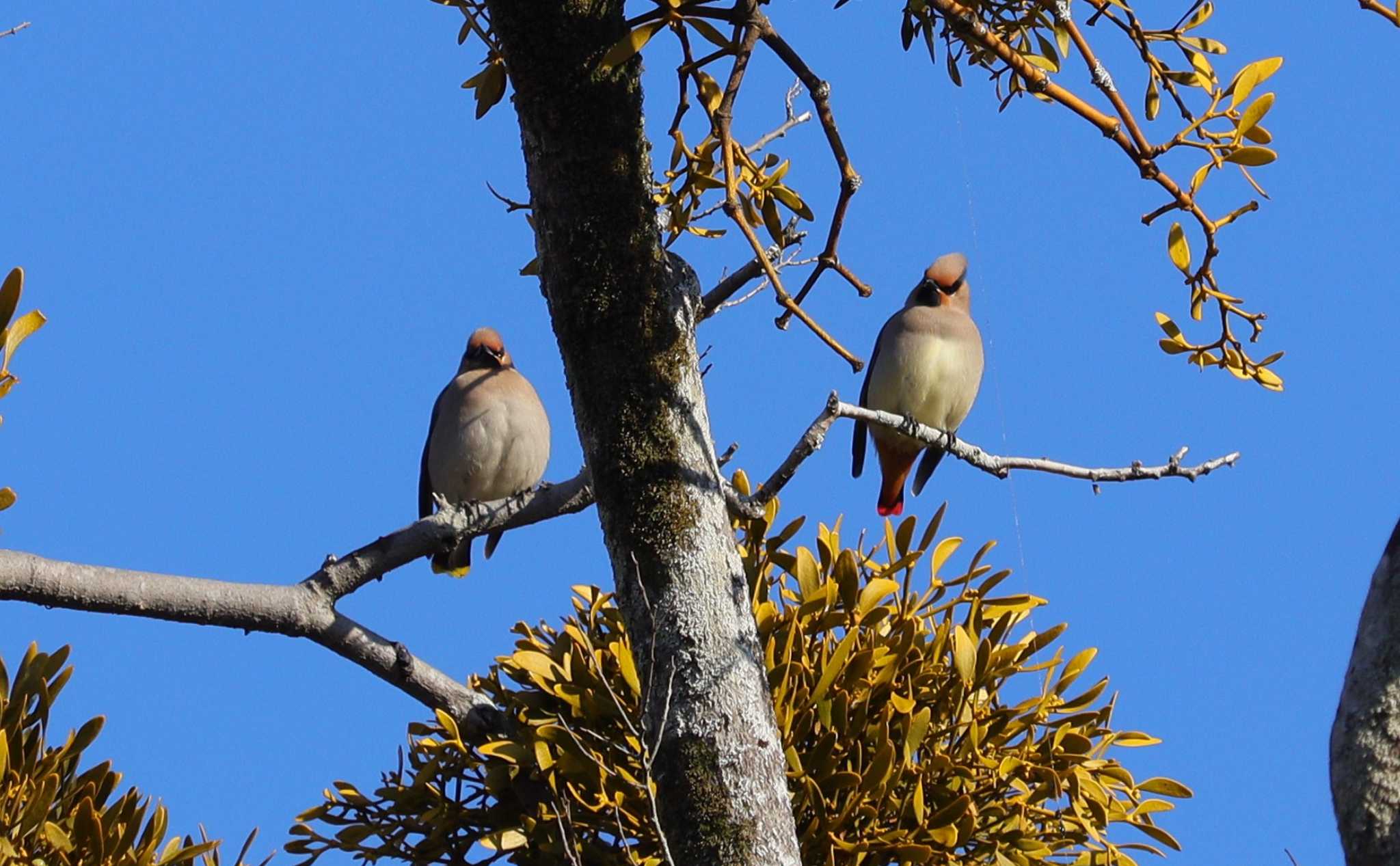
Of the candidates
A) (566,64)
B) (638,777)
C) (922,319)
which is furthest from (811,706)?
(922,319)

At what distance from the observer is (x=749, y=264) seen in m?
2.60

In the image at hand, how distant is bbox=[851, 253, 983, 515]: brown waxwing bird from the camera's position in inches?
245

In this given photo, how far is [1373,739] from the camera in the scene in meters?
1.99

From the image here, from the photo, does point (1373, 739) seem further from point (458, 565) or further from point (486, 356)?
point (486, 356)

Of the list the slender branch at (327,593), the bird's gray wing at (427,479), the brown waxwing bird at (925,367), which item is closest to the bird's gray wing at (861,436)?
the brown waxwing bird at (925,367)

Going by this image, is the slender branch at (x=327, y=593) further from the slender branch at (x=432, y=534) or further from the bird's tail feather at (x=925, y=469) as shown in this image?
the bird's tail feather at (x=925, y=469)

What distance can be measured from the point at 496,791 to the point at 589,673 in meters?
0.27

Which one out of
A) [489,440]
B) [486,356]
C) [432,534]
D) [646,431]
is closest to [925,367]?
[489,440]

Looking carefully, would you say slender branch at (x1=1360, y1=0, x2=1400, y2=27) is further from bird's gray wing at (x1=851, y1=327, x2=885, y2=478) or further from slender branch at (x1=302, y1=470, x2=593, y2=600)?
bird's gray wing at (x1=851, y1=327, x2=885, y2=478)

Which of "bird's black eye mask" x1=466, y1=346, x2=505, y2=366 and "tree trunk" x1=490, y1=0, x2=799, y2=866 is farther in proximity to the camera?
"bird's black eye mask" x1=466, y1=346, x2=505, y2=366

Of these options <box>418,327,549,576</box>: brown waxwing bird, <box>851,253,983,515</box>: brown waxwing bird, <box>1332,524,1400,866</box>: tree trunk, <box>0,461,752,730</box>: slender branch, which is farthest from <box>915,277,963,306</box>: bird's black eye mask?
<box>1332,524,1400,866</box>: tree trunk

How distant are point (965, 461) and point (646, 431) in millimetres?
507

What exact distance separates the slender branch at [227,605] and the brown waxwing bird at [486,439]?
3.55 m

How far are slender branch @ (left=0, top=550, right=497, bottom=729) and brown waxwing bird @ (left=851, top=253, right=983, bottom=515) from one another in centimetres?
330
